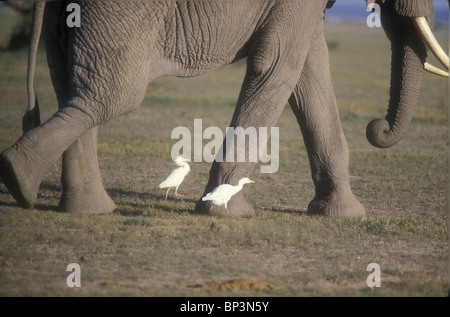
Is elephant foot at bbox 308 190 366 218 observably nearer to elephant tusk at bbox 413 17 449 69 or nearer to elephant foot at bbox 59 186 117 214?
elephant tusk at bbox 413 17 449 69

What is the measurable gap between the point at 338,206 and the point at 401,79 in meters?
1.51

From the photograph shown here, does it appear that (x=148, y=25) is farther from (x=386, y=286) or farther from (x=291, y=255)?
(x=386, y=286)

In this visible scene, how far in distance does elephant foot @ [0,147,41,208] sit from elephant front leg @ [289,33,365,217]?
2995 mm

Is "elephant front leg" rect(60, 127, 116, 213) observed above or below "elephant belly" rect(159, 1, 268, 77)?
below

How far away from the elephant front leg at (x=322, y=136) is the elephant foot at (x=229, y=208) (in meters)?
0.86

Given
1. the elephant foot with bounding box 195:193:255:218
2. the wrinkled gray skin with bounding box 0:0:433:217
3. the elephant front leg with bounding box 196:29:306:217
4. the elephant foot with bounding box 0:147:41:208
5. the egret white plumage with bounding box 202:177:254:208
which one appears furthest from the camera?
the elephant foot with bounding box 195:193:255:218

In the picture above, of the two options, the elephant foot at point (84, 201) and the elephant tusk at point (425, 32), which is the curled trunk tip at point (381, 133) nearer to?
the elephant tusk at point (425, 32)

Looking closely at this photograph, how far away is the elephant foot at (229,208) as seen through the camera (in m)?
7.58

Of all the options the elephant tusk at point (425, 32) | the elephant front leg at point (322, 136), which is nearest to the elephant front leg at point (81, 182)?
the elephant front leg at point (322, 136)

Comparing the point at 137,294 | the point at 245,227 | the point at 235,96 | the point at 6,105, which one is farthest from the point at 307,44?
the point at 235,96

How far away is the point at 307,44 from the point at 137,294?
11.4ft

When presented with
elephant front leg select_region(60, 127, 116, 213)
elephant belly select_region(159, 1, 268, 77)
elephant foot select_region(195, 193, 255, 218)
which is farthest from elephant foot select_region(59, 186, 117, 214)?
elephant belly select_region(159, 1, 268, 77)

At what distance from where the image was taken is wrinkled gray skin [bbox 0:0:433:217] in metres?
6.92
